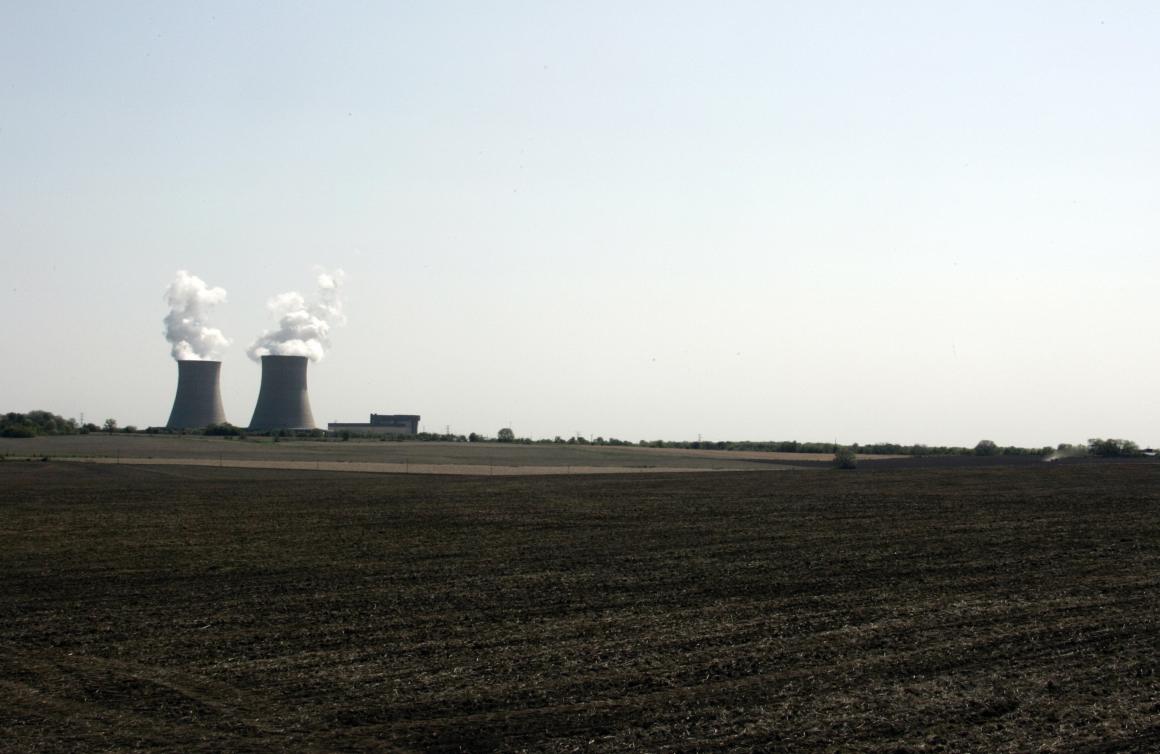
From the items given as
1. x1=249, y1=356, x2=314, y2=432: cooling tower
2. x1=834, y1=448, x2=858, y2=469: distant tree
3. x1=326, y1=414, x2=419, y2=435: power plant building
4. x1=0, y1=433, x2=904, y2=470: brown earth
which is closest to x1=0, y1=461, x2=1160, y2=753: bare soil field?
x1=834, y1=448, x2=858, y2=469: distant tree

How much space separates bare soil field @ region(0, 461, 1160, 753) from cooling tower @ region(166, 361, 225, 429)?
204ft

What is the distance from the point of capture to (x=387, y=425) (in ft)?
483

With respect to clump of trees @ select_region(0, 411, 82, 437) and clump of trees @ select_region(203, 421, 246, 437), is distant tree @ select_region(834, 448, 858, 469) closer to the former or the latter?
clump of trees @ select_region(203, 421, 246, 437)

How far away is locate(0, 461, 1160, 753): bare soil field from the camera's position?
9.72 m

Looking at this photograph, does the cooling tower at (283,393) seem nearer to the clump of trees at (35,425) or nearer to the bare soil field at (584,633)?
the clump of trees at (35,425)

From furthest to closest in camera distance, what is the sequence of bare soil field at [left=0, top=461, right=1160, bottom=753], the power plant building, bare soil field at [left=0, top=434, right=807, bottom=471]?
the power plant building
bare soil field at [left=0, top=434, right=807, bottom=471]
bare soil field at [left=0, top=461, right=1160, bottom=753]

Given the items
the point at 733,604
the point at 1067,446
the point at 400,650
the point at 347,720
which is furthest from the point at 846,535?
the point at 1067,446

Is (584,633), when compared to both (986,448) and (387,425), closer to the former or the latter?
(986,448)

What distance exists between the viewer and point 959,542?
22344 mm

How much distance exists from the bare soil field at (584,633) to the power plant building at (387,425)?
11598 centimetres

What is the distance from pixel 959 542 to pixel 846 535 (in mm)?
2359

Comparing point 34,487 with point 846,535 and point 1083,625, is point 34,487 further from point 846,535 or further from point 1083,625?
point 1083,625

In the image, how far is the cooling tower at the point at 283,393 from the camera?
3442 inches

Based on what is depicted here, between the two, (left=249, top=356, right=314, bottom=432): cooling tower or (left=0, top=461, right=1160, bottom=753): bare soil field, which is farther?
(left=249, top=356, right=314, bottom=432): cooling tower
